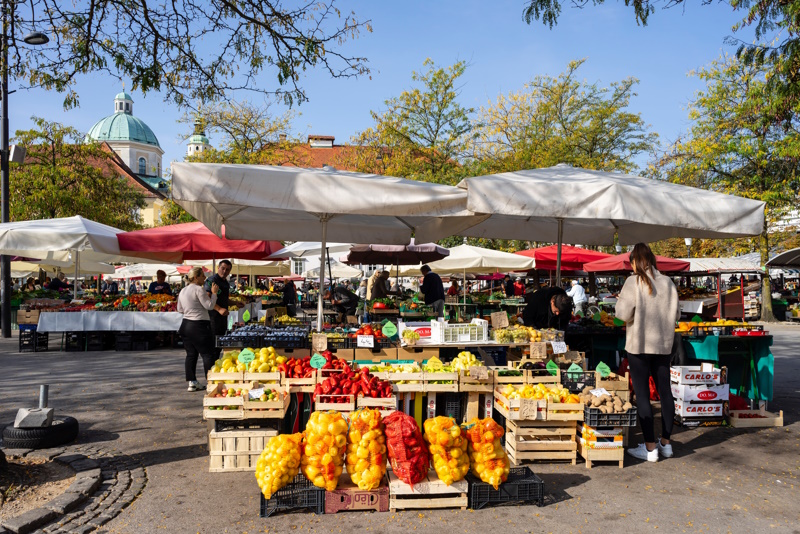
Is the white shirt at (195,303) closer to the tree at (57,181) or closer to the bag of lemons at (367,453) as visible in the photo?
the bag of lemons at (367,453)

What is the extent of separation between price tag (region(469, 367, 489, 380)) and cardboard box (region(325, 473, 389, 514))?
175 centimetres

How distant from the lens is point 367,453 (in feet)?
14.6

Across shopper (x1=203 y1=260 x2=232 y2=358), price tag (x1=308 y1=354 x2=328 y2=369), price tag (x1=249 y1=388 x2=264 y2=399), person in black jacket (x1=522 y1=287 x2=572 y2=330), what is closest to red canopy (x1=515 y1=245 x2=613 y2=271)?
person in black jacket (x1=522 y1=287 x2=572 y2=330)

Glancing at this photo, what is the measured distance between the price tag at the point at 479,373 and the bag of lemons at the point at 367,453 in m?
1.62

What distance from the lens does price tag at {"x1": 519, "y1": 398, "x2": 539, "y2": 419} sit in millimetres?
5508

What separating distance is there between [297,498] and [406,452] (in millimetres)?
835

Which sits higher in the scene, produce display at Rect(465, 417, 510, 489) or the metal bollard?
the metal bollard

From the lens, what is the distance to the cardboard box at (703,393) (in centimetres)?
681

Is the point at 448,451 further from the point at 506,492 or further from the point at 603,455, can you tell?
the point at 603,455

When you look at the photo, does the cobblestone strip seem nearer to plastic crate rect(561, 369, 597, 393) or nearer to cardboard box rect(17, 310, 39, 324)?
plastic crate rect(561, 369, 597, 393)

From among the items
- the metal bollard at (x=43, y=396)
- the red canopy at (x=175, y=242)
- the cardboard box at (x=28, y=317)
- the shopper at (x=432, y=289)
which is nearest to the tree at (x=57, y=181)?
the cardboard box at (x=28, y=317)

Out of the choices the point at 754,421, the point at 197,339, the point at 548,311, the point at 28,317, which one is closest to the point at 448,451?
the point at 548,311

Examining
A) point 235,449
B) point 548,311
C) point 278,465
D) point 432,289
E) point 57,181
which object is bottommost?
point 235,449

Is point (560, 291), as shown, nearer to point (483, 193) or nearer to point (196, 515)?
point (483, 193)
